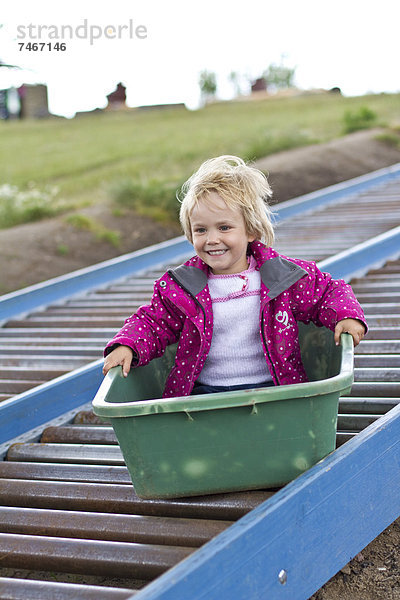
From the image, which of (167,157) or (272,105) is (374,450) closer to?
(167,157)

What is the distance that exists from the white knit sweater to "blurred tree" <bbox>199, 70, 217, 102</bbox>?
36.0 metres

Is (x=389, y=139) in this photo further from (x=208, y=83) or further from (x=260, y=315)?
(x=208, y=83)

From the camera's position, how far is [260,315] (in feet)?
7.30

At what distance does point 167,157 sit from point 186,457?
1282cm

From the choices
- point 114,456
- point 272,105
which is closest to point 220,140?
point 272,105

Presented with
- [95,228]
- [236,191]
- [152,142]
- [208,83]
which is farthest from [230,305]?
[208,83]

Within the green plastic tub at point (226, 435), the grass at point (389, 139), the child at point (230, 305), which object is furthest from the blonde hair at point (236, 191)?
the grass at point (389, 139)

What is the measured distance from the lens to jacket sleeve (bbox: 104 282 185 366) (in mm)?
2223

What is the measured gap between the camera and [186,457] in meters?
1.89

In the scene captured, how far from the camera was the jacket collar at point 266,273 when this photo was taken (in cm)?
225

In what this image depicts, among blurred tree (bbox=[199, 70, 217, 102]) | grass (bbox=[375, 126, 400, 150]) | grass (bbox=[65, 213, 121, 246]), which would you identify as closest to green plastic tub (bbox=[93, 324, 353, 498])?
grass (bbox=[65, 213, 121, 246])

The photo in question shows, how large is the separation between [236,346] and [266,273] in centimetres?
25

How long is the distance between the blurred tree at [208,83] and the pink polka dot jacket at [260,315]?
35.9m

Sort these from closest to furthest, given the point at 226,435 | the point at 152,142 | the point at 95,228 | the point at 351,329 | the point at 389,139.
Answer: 1. the point at 226,435
2. the point at 351,329
3. the point at 95,228
4. the point at 389,139
5. the point at 152,142
